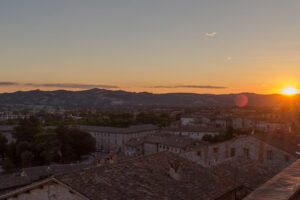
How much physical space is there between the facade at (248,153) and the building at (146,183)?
9367mm

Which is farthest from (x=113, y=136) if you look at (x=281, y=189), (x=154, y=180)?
(x=281, y=189)


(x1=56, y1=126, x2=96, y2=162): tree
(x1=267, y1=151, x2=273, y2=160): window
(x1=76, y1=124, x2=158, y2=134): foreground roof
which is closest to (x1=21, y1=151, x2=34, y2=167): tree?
(x1=56, y1=126, x2=96, y2=162): tree

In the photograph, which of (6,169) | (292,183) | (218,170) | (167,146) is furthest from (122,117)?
(292,183)

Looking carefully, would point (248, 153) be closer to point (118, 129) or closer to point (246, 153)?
point (246, 153)

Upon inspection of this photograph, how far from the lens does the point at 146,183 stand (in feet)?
54.6

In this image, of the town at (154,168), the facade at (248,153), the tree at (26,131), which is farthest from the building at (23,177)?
the tree at (26,131)

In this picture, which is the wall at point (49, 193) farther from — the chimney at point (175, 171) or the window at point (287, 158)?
the window at point (287, 158)

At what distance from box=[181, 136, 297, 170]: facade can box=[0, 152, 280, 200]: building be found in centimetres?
937

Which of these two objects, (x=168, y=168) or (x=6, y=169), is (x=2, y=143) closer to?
(x=6, y=169)

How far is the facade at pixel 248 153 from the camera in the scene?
3259 centimetres

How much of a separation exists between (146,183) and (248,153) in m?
20.3

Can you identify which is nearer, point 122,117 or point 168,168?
point 168,168

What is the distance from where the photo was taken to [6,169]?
2406 inches

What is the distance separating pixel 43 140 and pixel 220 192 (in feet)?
187
